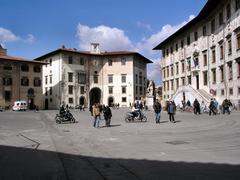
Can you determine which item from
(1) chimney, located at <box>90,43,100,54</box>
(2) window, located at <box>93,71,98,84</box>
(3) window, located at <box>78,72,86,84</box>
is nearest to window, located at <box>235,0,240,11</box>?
(3) window, located at <box>78,72,86,84</box>

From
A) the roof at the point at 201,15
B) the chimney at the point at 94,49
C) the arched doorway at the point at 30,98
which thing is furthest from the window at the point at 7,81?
the roof at the point at 201,15

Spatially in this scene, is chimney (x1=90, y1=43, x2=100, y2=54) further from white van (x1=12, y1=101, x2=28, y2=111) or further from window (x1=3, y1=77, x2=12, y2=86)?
white van (x1=12, y1=101, x2=28, y2=111)

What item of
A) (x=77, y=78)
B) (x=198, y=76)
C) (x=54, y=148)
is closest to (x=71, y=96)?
(x=77, y=78)

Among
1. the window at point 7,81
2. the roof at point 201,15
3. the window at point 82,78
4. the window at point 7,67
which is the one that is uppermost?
the roof at point 201,15

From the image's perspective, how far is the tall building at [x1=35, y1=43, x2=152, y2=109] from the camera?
7262 cm

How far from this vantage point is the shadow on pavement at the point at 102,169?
6719 millimetres

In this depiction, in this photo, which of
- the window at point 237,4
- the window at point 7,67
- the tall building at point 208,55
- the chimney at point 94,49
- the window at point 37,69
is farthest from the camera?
the chimney at point 94,49

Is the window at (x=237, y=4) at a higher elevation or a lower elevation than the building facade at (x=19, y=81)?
higher

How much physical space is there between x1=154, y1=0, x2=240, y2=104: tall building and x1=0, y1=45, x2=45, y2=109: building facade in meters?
28.6

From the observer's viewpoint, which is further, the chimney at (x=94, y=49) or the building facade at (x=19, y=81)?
the chimney at (x=94, y=49)

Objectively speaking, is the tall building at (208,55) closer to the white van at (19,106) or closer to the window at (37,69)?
the white van at (19,106)

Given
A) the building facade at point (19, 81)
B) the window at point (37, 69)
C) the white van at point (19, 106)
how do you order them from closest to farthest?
the white van at point (19, 106) < the building facade at point (19, 81) < the window at point (37, 69)

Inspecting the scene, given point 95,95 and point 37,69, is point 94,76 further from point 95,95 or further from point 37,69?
point 37,69

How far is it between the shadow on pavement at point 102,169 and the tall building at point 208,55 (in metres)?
28.6
